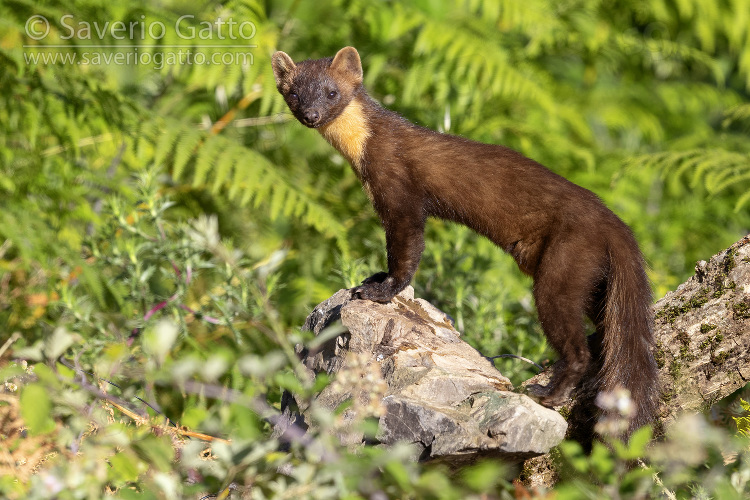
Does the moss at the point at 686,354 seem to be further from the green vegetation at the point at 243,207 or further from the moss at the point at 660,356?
the green vegetation at the point at 243,207

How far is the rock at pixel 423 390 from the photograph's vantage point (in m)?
3.02

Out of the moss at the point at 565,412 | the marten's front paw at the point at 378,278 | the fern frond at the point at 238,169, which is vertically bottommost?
the fern frond at the point at 238,169

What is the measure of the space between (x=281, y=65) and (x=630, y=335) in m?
2.84

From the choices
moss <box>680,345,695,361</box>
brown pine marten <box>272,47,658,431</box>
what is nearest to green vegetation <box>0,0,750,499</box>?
moss <box>680,345,695,361</box>

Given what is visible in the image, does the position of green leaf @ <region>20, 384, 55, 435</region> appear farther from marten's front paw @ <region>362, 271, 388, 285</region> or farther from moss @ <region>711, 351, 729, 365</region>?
moss @ <region>711, 351, 729, 365</region>

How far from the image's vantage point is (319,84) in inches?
→ 188

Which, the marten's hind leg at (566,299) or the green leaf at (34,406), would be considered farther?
the marten's hind leg at (566,299)

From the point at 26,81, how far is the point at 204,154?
4.75 feet

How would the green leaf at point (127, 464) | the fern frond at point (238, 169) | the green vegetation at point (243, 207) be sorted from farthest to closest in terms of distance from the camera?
the fern frond at point (238, 169) → the green vegetation at point (243, 207) → the green leaf at point (127, 464)

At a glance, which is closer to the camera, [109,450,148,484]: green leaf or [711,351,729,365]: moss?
[109,450,148,484]: green leaf

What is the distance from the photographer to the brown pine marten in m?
3.66

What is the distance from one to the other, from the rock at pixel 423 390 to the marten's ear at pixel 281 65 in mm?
1721

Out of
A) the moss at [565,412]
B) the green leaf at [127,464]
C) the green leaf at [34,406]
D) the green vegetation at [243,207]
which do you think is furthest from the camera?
the moss at [565,412]

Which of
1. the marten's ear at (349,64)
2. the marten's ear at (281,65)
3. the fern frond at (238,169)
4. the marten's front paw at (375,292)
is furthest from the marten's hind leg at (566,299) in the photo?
the marten's ear at (281,65)
